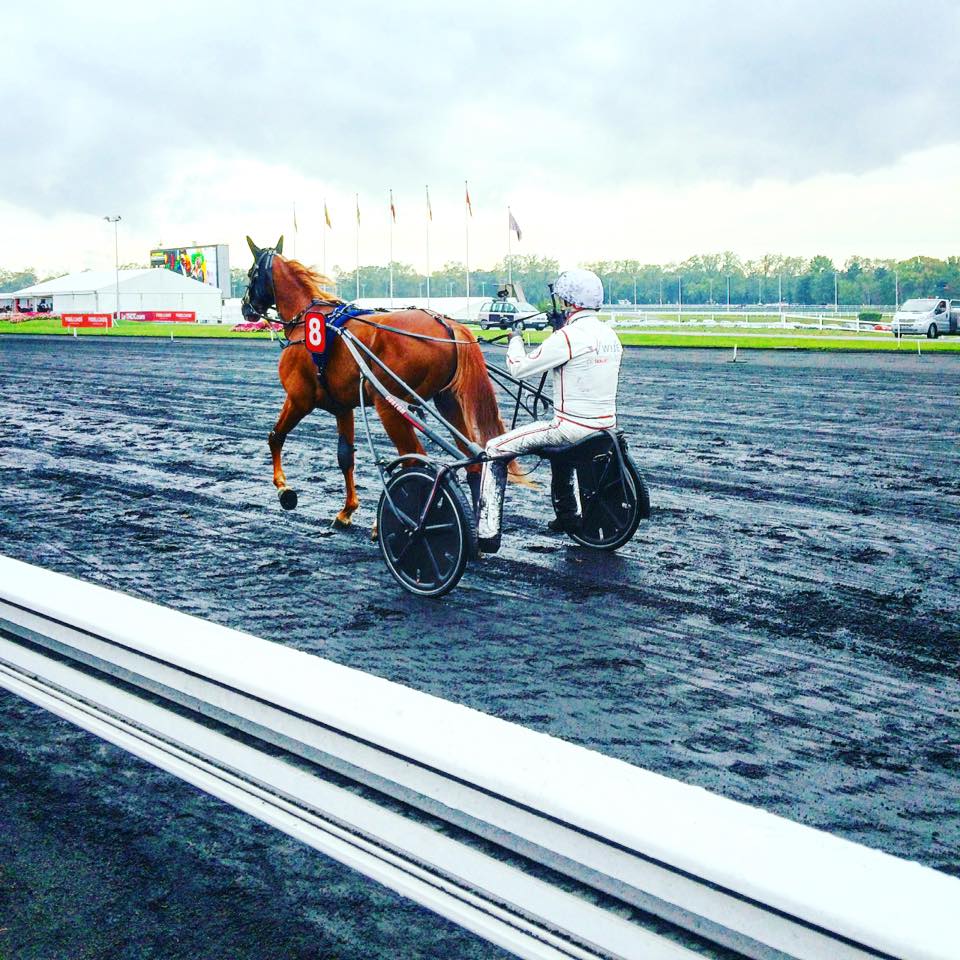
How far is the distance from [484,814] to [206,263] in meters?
114

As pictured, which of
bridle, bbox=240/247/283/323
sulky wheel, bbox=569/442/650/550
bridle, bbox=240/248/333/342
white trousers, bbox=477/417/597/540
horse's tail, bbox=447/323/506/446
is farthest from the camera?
bridle, bbox=240/247/283/323

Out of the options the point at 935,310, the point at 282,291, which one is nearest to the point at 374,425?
the point at 282,291

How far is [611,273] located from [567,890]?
147m

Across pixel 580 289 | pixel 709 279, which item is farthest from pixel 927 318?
pixel 709 279

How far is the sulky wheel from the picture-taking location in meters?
6.89

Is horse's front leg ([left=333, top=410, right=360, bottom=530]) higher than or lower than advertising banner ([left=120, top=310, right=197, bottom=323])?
lower

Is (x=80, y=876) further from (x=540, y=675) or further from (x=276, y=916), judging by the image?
(x=540, y=675)

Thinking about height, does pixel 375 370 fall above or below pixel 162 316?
below

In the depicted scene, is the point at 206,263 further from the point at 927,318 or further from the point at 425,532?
the point at 425,532

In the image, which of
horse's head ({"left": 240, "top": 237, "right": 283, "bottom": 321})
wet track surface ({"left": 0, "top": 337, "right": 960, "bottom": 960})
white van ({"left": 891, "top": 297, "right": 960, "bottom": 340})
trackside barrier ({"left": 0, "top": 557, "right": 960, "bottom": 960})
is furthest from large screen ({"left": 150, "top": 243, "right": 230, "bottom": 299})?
trackside barrier ({"left": 0, "top": 557, "right": 960, "bottom": 960})

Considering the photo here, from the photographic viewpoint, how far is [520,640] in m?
5.50

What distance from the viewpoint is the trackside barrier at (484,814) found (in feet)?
5.57

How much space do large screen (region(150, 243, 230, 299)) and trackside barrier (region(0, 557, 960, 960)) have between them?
359 feet

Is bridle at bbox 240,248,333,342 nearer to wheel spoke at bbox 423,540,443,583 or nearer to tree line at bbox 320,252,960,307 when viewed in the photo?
wheel spoke at bbox 423,540,443,583
